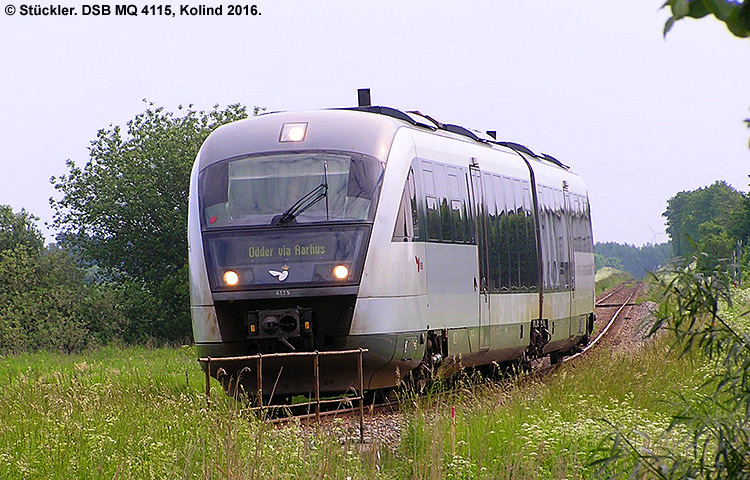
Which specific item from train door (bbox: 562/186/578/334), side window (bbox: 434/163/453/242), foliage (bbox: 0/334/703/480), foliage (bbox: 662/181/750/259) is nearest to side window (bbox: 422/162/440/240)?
side window (bbox: 434/163/453/242)

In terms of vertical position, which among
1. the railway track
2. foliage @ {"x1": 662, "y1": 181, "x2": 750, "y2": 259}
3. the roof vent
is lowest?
the railway track

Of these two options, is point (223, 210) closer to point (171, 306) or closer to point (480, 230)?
point (480, 230)

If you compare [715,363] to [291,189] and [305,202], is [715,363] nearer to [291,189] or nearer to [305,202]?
[305,202]

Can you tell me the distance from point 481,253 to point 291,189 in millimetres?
3422

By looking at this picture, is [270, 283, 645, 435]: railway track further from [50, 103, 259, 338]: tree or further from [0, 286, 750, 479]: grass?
[50, 103, 259, 338]: tree

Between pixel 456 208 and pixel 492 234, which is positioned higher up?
pixel 456 208

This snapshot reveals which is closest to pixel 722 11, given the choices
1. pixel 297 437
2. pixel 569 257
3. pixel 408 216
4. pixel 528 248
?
pixel 297 437

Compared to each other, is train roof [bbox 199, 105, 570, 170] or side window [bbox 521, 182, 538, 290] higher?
train roof [bbox 199, 105, 570, 170]

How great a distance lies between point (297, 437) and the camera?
852 centimetres

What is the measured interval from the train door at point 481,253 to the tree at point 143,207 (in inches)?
757

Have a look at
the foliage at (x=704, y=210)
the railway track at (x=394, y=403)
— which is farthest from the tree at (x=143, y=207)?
the foliage at (x=704, y=210)

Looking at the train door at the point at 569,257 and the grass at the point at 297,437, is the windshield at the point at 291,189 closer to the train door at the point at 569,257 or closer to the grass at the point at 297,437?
the grass at the point at 297,437

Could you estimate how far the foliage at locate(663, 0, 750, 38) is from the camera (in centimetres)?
184

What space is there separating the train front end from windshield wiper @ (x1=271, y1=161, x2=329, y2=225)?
10 mm
